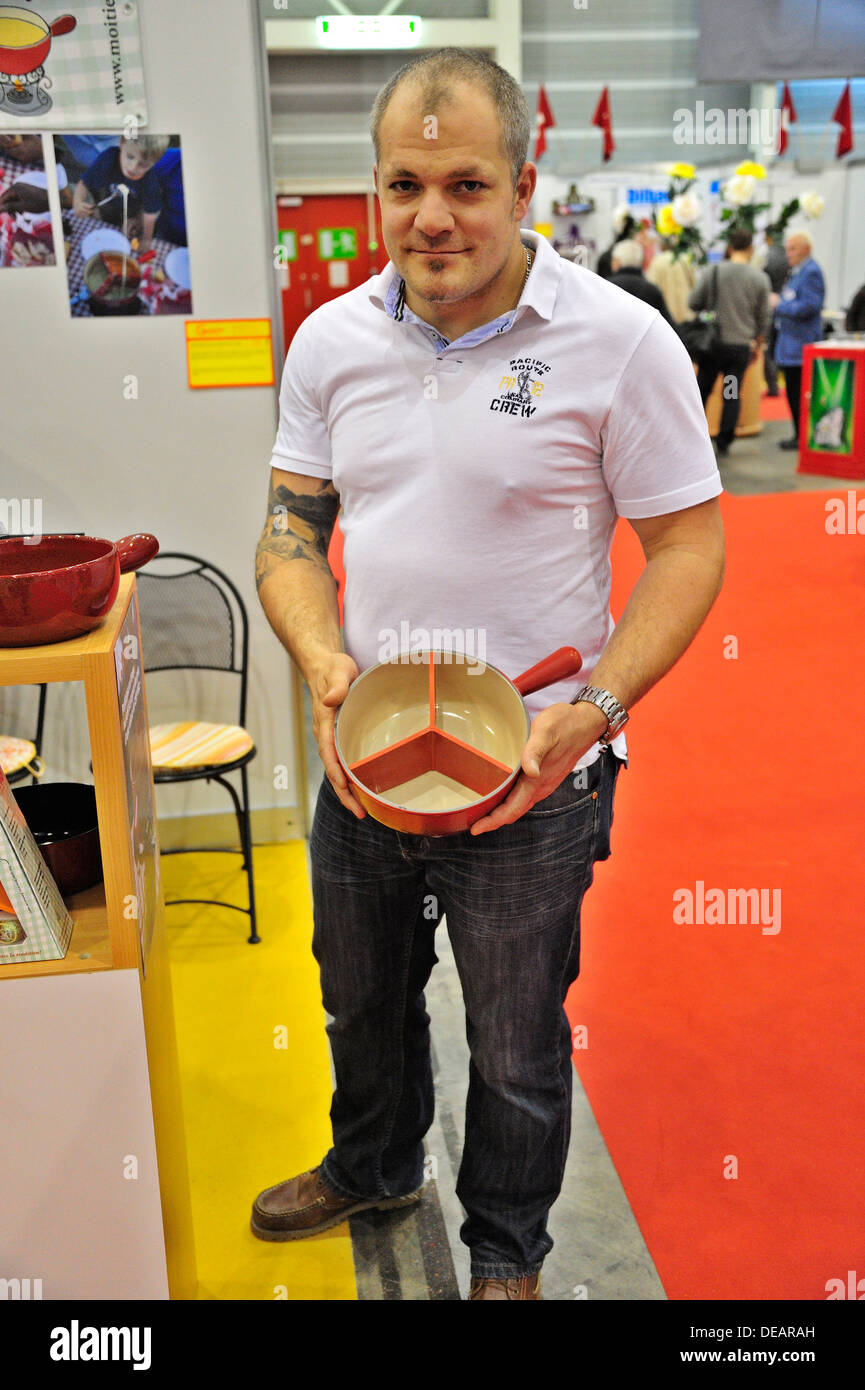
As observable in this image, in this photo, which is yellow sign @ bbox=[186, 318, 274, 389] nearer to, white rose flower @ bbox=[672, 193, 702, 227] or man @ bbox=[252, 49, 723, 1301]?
man @ bbox=[252, 49, 723, 1301]

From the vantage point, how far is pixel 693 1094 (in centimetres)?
247

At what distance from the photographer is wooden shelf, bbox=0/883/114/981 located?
1.41 m

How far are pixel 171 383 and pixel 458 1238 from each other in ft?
7.46

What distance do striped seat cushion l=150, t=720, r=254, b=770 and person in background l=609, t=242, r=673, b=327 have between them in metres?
4.54

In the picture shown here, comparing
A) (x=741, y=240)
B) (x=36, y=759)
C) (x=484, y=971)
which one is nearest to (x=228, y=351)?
(x=36, y=759)

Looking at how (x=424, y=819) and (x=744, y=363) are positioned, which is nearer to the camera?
(x=424, y=819)

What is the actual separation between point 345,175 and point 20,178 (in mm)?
12028

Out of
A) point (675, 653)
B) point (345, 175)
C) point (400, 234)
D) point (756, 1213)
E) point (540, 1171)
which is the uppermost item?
point (345, 175)

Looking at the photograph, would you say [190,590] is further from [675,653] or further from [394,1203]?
[675,653]

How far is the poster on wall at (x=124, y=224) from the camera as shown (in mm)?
2994

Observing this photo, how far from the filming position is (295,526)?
1804 millimetres

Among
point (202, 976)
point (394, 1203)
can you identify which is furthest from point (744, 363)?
point (394, 1203)

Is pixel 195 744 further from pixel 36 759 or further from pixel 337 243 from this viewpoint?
pixel 337 243
